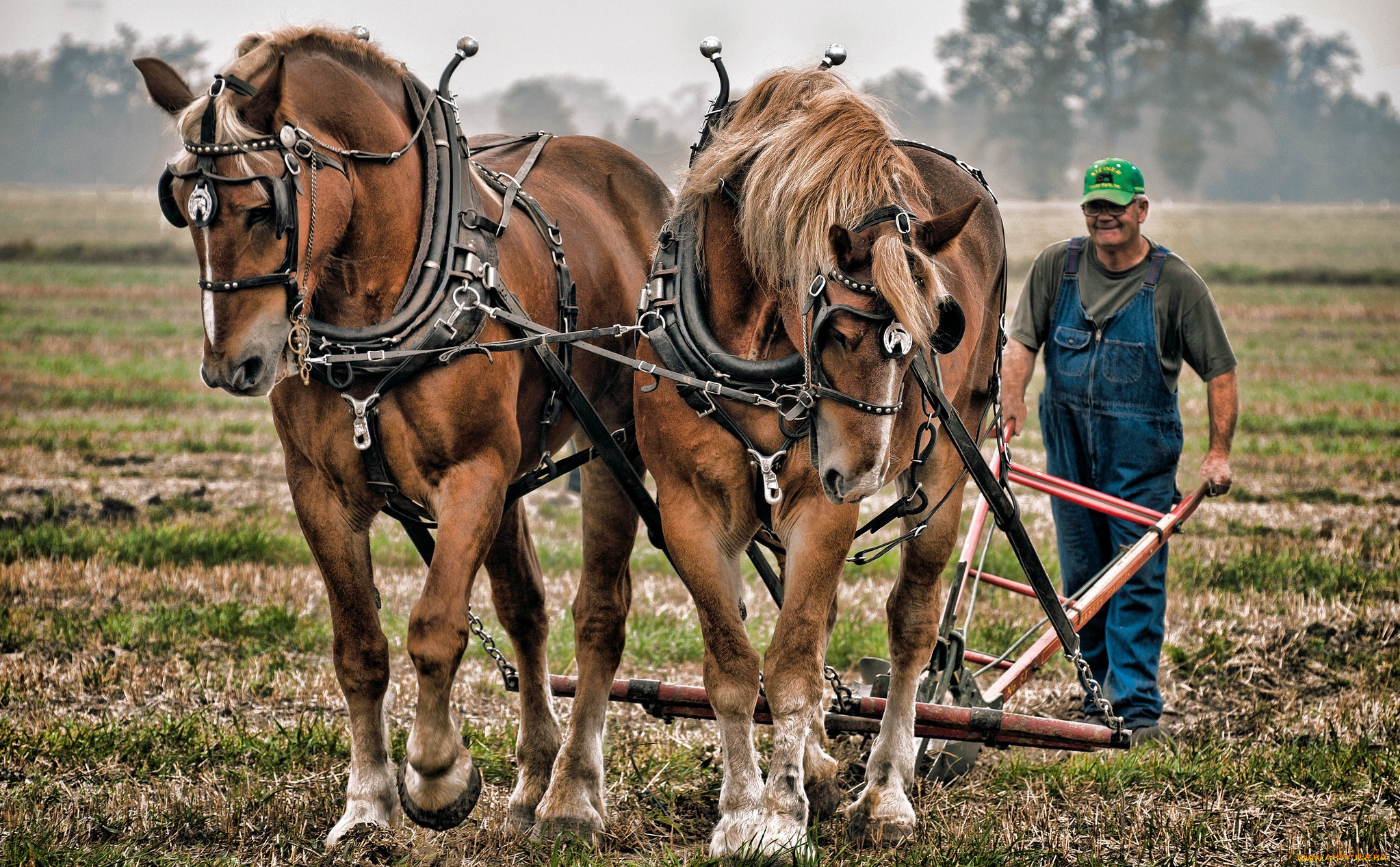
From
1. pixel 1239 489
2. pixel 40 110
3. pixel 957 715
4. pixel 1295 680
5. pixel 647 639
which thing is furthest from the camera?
pixel 40 110

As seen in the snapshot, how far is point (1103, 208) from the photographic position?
4.93m

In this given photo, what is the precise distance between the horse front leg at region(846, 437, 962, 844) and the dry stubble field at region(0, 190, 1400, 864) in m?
0.14

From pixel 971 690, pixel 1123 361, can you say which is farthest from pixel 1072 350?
pixel 971 690

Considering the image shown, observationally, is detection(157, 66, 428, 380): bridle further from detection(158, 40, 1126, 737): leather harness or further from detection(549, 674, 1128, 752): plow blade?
detection(549, 674, 1128, 752): plow blade

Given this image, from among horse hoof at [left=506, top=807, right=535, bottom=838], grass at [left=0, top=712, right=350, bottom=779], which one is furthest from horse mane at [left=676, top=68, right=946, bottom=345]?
grass at [left=0, top=712, right=350, bottom=779]

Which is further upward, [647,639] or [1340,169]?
[1340,169]

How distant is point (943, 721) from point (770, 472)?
1233 mm

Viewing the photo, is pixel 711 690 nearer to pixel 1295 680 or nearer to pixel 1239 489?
→ pixel 1295 680

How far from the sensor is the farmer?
491 centimetres

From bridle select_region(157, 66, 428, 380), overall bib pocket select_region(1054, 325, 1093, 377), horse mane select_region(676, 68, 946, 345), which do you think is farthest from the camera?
overall bib pocket select_region(1054, 325, 1093, 377)

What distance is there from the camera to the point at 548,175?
14.7 ft

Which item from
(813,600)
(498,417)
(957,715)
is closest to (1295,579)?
(957,715)

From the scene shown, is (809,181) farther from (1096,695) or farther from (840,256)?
(1096,695)

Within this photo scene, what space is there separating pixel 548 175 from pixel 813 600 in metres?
2.04
